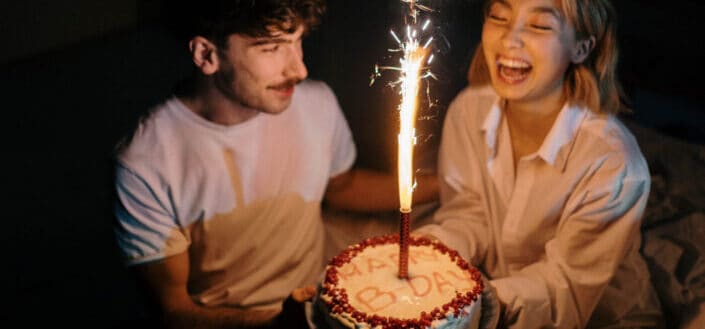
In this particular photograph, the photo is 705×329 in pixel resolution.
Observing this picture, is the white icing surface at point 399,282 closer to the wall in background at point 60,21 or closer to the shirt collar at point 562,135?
the shirt collar at point 562,135

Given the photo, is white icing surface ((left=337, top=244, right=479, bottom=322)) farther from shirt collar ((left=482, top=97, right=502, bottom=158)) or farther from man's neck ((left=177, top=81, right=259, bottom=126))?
man's neck ((left=177, top=81, right=259, bottom=126))

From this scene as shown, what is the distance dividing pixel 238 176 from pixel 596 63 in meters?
1.40

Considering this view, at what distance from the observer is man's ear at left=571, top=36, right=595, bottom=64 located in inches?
88.9

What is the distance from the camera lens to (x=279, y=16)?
91.6 inches

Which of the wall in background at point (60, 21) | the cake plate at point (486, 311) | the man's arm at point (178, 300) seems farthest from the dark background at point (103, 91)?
the cake plate at point (486, 311)

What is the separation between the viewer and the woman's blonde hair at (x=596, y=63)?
2.21 metres

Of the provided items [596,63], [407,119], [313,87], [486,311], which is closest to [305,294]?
[486,311]

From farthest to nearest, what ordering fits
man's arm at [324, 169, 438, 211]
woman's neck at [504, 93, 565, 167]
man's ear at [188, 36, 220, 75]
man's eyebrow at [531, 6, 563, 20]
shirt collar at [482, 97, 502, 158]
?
man's arm at [324, 169, 438, 211]
shirt collar at [482, 97, 502, 158]
woman's neck at [504, 93, 565, 167]
man's ear at [188, 36, 220, 75]
man's eyebrow at [531, 6, 563, 20]

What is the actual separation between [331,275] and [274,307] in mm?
635

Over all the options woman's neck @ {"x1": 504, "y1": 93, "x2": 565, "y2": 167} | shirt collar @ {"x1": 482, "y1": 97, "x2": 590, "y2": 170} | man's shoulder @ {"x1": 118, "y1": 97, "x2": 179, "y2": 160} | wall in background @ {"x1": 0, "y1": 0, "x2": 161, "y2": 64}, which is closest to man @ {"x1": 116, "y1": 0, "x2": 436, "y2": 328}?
man's shoulder @ {"x1": 118, "y1": 97, "x2": 179, "y2": 160}

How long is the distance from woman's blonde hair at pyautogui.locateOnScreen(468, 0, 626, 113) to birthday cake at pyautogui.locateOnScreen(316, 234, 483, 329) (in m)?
0.75

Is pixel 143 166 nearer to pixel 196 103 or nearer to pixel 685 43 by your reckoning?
pixel 196 103

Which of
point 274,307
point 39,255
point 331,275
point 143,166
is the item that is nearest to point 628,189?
point 331,275

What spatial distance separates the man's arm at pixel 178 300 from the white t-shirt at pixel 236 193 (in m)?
0.04
